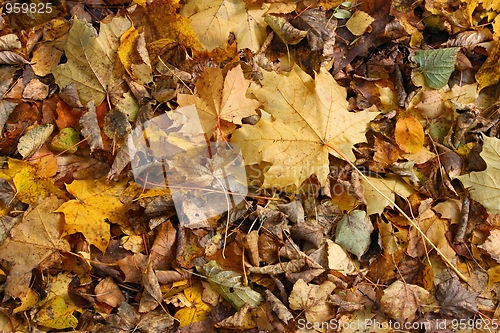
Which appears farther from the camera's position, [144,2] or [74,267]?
[144,2]

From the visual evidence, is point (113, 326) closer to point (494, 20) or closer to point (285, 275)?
point (285, 275)

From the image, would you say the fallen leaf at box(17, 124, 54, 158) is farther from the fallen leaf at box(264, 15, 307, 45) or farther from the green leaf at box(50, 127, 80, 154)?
the fallen leaf at box(264, 15, 307, 45)

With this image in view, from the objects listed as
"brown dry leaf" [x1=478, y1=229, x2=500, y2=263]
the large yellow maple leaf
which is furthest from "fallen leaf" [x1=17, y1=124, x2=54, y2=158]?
"brown dry leaf" [x1=478, y1=229, x2=500, y2=263]

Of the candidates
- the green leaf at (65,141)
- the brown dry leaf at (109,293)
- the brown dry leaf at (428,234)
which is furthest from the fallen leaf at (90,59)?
the brown dry leaf at (428,234)

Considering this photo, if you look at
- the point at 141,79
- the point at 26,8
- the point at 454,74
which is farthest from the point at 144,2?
the point at 454,74

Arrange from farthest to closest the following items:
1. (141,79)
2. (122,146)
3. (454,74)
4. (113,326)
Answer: (454,74) → (141,79) → (122,146) → (113,326)

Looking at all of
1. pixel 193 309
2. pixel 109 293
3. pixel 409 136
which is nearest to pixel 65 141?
pixel 109 293

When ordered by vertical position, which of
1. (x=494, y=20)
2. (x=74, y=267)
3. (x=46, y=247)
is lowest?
(x=74, y=267)
